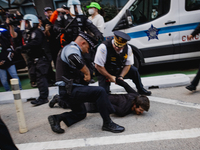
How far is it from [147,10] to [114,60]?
2.21m

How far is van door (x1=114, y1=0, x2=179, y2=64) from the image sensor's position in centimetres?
459

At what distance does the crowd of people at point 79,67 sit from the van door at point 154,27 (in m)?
0.97

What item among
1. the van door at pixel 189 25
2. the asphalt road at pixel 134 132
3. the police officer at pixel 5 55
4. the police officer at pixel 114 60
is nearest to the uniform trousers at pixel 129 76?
the police officer at pixel 114 60

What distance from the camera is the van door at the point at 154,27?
459 centimetres

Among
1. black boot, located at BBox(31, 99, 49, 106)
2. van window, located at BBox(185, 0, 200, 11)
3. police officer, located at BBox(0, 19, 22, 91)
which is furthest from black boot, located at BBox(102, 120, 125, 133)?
van window, located at BBox(185, 0, 200, 11)

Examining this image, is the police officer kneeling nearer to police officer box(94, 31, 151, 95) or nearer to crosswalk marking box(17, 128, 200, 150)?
crosswalk marking box(17, 128, 200, 150)

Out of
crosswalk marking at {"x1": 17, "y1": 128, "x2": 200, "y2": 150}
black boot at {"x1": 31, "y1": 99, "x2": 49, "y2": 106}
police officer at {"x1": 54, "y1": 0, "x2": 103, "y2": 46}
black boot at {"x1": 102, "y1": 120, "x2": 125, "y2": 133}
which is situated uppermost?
police officer at {"x1": 54, "y1": 0, "x2": 103, "y2": 46}

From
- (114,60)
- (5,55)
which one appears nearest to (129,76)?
(114,60)

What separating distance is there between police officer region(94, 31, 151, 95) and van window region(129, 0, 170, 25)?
175 centimetres

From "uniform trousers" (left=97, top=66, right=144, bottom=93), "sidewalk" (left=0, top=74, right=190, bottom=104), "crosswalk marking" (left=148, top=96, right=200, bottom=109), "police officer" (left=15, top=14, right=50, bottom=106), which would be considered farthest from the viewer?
"sidewalk" (left=0, top=74, right=190, bottom=104)

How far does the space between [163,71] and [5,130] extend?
4786 mm

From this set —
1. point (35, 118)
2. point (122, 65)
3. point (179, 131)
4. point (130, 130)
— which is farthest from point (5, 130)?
point (122, 65)

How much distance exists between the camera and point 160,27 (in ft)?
15.2

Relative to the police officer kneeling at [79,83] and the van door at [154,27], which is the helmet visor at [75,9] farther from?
the police officer kneeling at [79,83]
